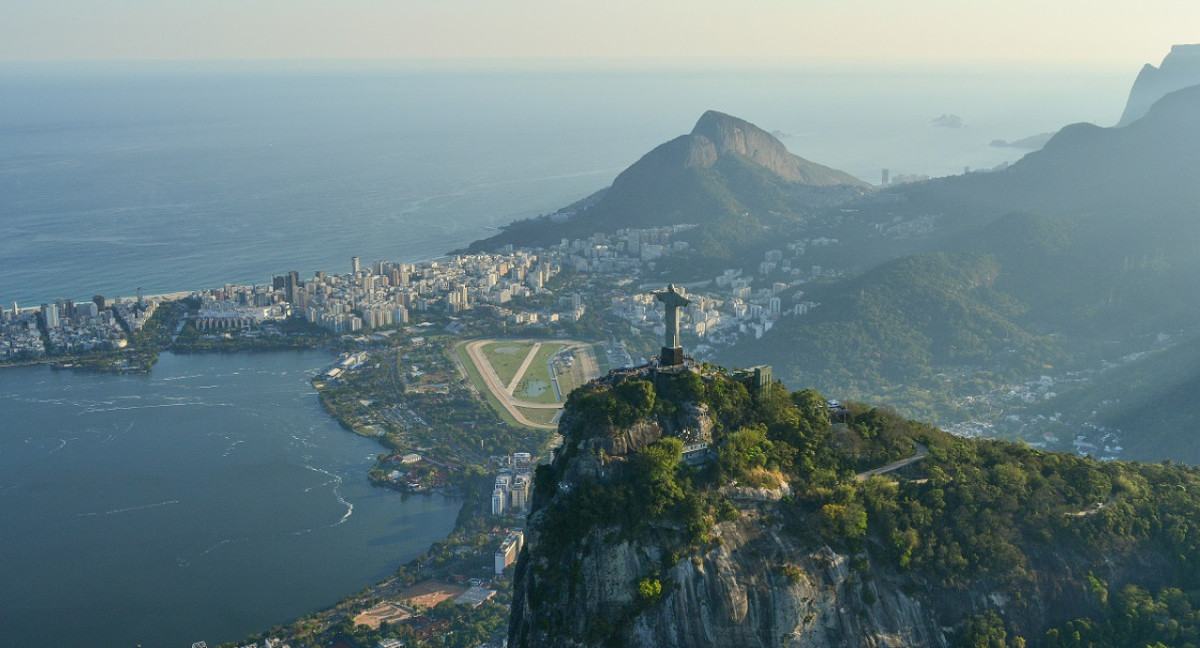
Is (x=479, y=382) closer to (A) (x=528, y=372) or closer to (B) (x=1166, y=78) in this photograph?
(A) (x=528, y=372)

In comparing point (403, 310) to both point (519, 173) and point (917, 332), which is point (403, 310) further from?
point (519, 173)

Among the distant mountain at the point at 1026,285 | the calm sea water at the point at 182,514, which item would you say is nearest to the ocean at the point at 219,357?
the calm sea water at the point at 182,514

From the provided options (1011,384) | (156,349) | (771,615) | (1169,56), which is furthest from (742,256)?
(771,615)

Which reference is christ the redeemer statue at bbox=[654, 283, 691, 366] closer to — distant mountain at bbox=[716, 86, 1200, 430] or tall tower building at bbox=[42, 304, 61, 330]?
distant mountain at bbox=[716, 86, 1200, 430]

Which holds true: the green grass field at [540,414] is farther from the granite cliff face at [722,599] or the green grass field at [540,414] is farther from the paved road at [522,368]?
the granite cliff face at [722,599]

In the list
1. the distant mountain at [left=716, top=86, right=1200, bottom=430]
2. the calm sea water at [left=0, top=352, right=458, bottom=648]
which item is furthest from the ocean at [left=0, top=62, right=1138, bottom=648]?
the distant mountain at [left=716, top=86, right=1200, bottom=430]

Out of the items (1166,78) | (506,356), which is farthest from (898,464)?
(1166,78)
